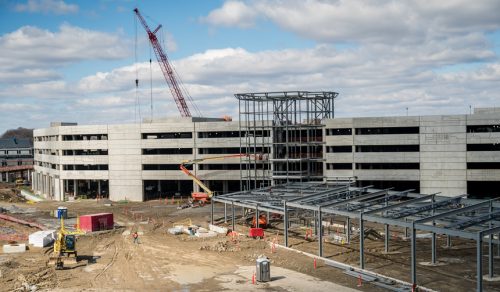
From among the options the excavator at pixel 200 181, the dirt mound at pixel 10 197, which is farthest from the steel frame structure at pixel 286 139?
the dirt mound at pixel 10 197

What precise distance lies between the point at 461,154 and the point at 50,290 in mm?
59978

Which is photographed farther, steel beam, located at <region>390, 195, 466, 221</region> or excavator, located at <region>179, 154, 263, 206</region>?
excavator, located at <region>179, 154, 263, 206</region>

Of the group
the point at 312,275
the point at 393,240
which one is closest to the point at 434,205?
the point at 393,240

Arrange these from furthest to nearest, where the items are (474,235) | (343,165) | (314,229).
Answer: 1. (343,165)
2. (314,229)
3. (474,235)

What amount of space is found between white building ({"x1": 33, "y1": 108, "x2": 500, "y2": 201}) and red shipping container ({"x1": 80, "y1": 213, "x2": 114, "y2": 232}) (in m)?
31.7

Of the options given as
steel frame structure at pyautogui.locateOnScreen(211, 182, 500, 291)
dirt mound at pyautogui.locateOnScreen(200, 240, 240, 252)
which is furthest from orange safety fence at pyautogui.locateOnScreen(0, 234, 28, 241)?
steel frame structure at pyautogui.locateOnScreen(211, 182, 500, 291)

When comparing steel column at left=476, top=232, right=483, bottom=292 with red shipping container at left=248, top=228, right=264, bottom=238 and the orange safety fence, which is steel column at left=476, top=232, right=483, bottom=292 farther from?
the orange safety fence

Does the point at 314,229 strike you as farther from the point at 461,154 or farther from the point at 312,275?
the point at 461,154

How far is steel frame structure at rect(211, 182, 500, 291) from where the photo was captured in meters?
34.9

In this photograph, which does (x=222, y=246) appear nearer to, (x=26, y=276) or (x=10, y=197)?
(x=26, y=276)

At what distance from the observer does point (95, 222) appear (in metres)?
63.3

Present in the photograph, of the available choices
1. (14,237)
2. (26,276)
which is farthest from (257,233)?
(14,237)

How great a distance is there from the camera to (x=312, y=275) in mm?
39594

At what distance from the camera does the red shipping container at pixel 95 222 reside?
62.9 metres
